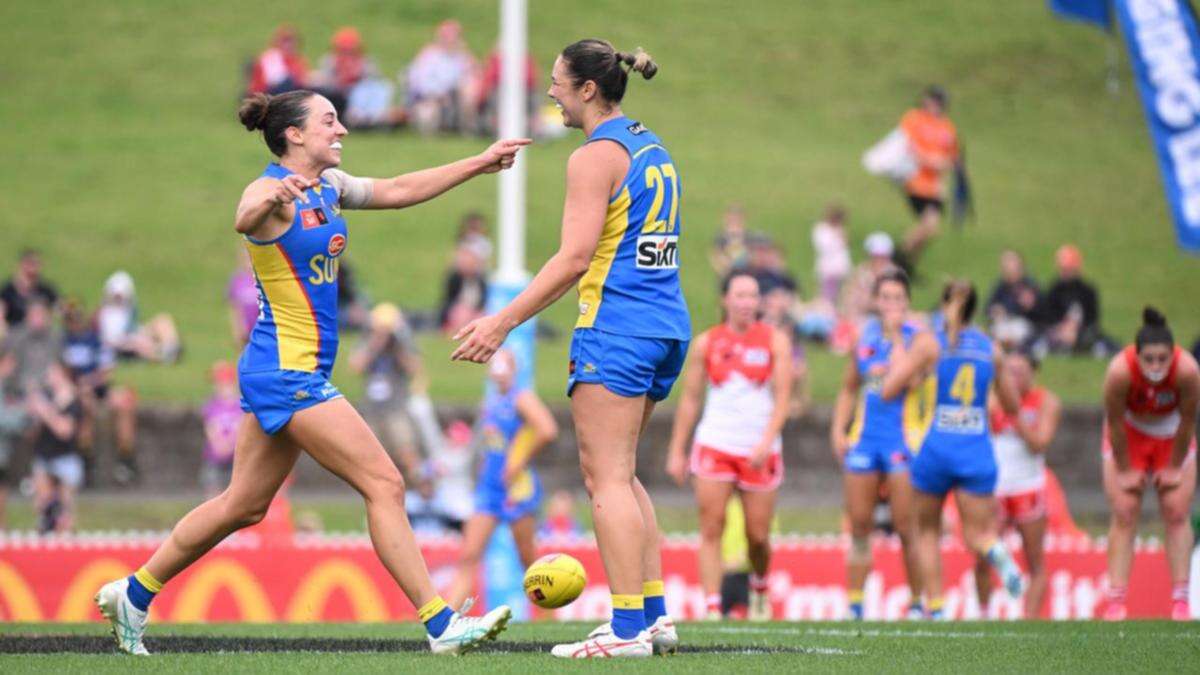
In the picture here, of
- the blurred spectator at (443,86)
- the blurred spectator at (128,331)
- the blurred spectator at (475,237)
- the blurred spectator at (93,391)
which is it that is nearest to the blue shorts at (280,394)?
the blurred spectator at (93,391)

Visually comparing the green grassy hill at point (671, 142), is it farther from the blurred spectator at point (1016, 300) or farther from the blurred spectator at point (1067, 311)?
the blurred spectator at point (1016, 300)

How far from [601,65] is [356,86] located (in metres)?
23.7

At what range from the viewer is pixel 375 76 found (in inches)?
1253

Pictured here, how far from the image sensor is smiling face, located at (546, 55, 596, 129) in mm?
7984

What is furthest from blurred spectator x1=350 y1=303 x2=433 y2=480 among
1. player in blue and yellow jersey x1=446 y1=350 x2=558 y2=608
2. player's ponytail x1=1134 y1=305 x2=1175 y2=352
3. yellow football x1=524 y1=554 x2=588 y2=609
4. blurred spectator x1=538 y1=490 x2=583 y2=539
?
yellow football x1=524 y1=554 x2=588 y2=609

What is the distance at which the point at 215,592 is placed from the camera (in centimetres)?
1544

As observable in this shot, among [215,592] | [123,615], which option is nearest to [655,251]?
[123,615]

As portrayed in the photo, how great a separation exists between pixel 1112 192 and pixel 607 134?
30.5m

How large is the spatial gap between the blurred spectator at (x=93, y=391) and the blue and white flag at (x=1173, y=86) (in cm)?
1148

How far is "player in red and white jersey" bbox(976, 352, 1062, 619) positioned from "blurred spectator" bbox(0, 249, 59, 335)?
459 inches

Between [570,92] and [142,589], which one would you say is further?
[142,589]

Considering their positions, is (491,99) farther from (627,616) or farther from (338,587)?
(627,616)

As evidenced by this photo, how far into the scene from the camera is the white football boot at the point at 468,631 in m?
7.75

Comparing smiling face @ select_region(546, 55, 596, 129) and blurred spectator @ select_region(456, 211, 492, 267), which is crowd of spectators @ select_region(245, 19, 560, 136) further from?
smiling face @ select_region(546, 55, 596, 129)
